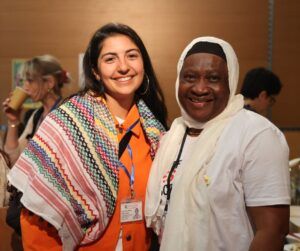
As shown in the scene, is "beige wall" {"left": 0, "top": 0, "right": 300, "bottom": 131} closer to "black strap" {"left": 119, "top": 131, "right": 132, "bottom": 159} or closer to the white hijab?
"black strap" {"left": 119, "top": 131, "right": 132, "bottom": 159}

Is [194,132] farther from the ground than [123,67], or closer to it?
closer to it

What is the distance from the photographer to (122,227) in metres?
1.56

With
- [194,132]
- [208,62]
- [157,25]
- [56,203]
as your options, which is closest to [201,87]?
[208,62]

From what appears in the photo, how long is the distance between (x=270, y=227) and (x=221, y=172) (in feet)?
0.67

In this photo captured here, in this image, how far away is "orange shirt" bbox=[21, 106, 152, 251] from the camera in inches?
59.9

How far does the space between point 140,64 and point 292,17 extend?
2.10 metres

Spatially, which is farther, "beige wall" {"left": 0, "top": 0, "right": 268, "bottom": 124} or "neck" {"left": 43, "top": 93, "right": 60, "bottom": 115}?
"beige wall" {"left": 0, "top": 0, "right": 268, "bottom": 124}

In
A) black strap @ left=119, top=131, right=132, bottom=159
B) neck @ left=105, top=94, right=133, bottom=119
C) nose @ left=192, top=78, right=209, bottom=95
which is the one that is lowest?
black strap @ left=119, top=131, right=132, bottom=159

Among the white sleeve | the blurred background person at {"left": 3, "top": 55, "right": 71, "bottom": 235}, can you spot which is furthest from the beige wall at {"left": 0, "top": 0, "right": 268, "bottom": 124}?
the white sleeve

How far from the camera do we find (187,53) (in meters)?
1.39

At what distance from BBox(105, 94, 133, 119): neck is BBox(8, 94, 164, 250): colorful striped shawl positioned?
18 centimetres

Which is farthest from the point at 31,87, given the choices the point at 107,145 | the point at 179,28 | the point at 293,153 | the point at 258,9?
the point at 293,153

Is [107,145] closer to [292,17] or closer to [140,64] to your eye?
[140,64]

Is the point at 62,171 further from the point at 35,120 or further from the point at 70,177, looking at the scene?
the point at 35,120
